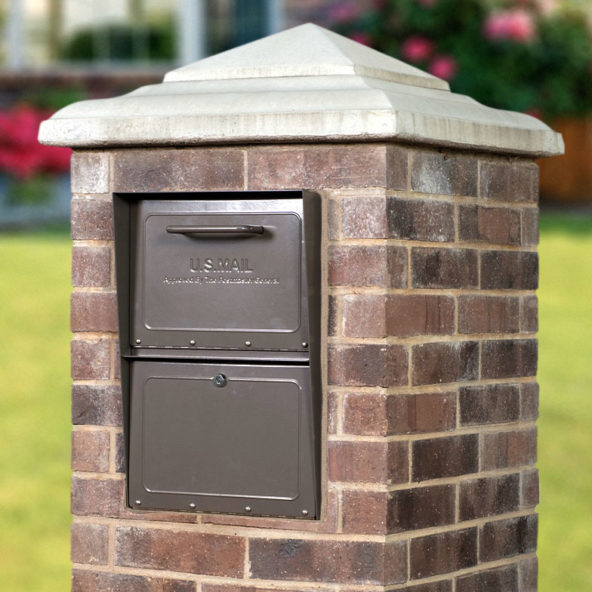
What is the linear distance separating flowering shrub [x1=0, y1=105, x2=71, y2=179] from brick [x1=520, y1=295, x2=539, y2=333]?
7.12 meters

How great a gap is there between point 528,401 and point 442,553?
0.52 m

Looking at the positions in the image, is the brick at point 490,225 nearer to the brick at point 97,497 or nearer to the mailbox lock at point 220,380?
the mailbox lock at point 220,380

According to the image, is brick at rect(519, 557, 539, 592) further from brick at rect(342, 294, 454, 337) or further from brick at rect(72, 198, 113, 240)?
brick at rect(72, 198, 113, 240)

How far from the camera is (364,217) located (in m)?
2.89

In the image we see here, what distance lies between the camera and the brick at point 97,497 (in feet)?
10.3

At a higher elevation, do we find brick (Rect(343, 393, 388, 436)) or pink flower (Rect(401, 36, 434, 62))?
pink flower (Rect(401, 36, 434, 62))

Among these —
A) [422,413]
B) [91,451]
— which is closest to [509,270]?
[422,413]

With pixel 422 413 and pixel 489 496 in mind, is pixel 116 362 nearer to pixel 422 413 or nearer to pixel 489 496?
pixel 422 413

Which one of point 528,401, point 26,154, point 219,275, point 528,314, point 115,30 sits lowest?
point 528,401

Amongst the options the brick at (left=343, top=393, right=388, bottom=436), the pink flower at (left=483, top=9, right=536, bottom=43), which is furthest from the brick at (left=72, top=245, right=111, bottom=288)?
the pink flower at (left=483, top=9, right=536, bottom=43)

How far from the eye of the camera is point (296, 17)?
37.3 feet

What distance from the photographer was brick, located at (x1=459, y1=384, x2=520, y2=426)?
314cm

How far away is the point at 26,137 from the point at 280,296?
7612 millimetres

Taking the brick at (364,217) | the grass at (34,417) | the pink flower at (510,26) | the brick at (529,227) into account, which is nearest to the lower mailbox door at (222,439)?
the brick at (364,217)
